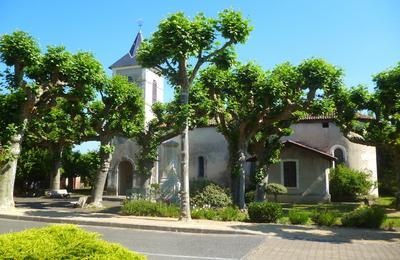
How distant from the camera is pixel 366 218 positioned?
45.7ft

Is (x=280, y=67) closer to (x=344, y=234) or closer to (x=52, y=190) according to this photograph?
(x=344, y=234)

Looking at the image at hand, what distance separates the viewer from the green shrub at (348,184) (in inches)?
1079

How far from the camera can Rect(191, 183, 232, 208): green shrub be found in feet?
60.7

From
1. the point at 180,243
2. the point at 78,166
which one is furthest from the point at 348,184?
the point at 78,166

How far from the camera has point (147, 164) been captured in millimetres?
23375

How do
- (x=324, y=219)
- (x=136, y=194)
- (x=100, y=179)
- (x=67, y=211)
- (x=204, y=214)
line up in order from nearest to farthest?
(x=324, y=219)
(x=204, y=214)
(x=67, y=211)
(x=136, y=194)
(x=100, y=179)

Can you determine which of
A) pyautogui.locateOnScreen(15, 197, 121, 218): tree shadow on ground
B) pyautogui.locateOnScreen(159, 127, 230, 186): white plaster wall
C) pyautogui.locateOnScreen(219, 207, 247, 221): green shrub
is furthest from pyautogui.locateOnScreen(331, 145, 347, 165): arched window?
pyautogui.locateOnScreen(15, 197, 121, 218): tree shadow on ground

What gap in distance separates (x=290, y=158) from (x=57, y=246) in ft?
83.7

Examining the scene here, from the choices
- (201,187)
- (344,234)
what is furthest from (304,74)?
(344,234)

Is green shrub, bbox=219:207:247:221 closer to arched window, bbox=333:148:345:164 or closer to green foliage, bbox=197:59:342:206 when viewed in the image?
green foliage, bbox=197:59:342:206

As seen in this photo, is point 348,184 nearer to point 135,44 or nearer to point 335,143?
point 335,143

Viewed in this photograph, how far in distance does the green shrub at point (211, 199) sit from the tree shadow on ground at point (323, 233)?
436 centimetres

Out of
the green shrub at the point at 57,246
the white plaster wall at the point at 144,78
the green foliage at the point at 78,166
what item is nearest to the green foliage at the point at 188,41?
the green shrub at the point at 57,246

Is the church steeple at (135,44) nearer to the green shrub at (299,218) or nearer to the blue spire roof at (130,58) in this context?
the blue spire roof at (130,58)
